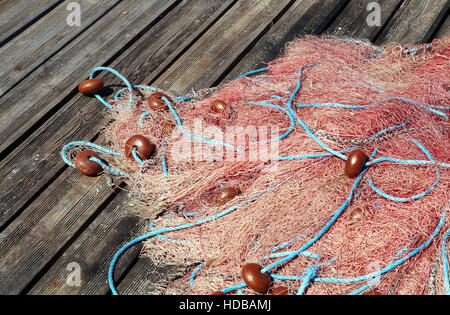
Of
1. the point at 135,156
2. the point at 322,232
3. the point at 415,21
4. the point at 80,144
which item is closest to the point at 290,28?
the point at 415,21

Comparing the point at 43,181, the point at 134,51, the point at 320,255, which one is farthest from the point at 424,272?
the point at 134,51

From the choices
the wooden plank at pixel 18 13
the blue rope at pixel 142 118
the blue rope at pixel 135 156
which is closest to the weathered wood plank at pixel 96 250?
the blue rope at pixel 135 156

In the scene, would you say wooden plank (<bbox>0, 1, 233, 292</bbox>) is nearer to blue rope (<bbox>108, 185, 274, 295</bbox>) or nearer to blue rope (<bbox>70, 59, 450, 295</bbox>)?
blue rope (<bbox>70, 59, 450, 295</bbox>)

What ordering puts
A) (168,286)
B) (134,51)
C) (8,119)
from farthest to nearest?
(134,51), (8,119), (168,286)

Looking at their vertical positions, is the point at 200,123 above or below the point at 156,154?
Answer: above

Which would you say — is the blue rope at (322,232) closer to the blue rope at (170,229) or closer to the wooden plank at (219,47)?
the blue rope at (170,229)
